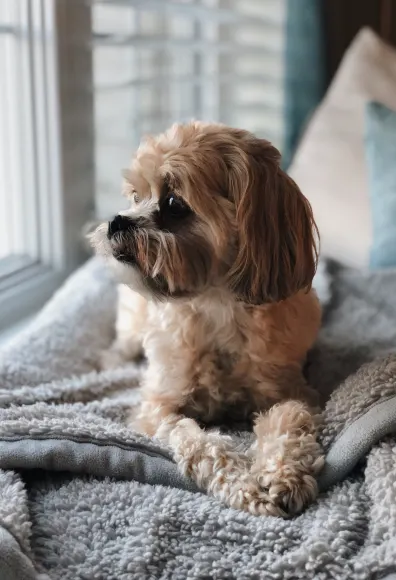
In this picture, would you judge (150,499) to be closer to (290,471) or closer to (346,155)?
(290,471)

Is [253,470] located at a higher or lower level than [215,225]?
lower

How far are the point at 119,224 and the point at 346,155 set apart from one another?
1.34m

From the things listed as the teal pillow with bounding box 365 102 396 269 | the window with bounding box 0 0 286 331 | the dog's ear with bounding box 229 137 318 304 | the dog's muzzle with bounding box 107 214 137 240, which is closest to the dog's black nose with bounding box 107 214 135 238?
the dog's muzzle with bounding box 107 214 137 240

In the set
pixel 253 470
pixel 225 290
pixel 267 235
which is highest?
pixel 267 235

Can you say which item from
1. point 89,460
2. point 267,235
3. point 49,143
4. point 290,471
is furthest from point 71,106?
point 290,471

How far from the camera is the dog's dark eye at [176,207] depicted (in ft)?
4.39

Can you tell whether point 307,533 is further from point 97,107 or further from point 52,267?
point 97,107

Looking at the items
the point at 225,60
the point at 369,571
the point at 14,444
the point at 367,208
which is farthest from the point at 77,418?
the point at 225,60

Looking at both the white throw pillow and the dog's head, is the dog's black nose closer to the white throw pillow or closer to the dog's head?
the dog's head

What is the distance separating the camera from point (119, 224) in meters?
1.33

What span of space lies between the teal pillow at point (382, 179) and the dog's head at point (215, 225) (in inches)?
35.3

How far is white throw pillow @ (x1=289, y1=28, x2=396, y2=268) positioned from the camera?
7.79 feet

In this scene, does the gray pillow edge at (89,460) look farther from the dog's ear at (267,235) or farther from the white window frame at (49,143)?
the white window frame at (49,143)

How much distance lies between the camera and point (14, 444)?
1.23 m
